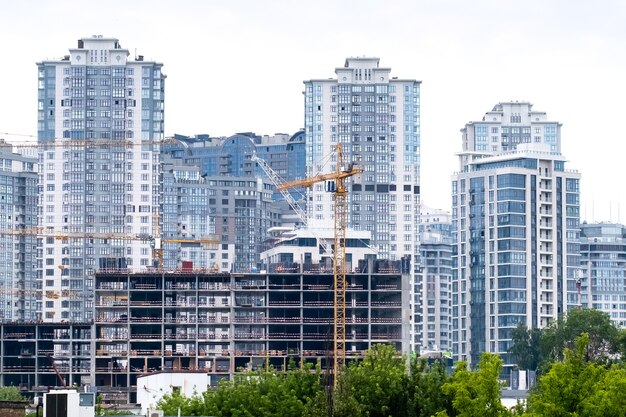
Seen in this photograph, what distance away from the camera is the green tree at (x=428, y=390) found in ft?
340

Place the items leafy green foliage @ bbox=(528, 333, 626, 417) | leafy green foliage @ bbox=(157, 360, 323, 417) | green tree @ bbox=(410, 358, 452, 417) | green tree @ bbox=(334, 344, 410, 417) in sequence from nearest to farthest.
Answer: leafy green foliage @ bbox=(528, 333, 626, 417) < green tree @ bbox=(410, 358, 452, 417) < green tree @ bbox=(334, 344, 410, 417) < leafy green foliage @ bbox=(157, 360, 323, 417)

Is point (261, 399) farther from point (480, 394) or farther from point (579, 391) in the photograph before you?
point (579, 391)

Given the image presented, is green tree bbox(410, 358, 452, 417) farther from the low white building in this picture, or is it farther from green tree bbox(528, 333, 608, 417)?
the low white building

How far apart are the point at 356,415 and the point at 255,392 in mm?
30517

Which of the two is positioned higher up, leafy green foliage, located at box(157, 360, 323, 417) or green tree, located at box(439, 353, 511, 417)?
green tree, located at box(439, 353, 511, 417)

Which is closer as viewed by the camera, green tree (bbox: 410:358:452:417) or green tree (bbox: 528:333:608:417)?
green tree (bbox: 528:333:608:417)

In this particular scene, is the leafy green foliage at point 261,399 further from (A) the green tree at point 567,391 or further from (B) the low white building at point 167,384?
(B) the low white building at point 167,384

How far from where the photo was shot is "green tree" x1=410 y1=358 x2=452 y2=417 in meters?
104

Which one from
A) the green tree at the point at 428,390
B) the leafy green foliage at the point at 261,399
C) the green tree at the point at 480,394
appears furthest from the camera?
the leafy green foliage at the point at 261,399

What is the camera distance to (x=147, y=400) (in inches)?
6969

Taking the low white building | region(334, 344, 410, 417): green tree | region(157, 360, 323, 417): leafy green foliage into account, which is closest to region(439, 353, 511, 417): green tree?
region(334, 344, 410, 417): green tree

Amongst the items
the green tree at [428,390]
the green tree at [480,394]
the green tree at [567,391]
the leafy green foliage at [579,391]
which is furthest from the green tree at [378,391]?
the green tree at [567,391]

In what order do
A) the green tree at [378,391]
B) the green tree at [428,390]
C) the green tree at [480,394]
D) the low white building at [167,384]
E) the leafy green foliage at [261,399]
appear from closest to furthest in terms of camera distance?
the green tree at [480,394]
the green tree at [428,390]
the green tree at [378,391]
the leafy green foliage at [261,399]
the low white building at [167,384]

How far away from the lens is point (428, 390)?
105m
